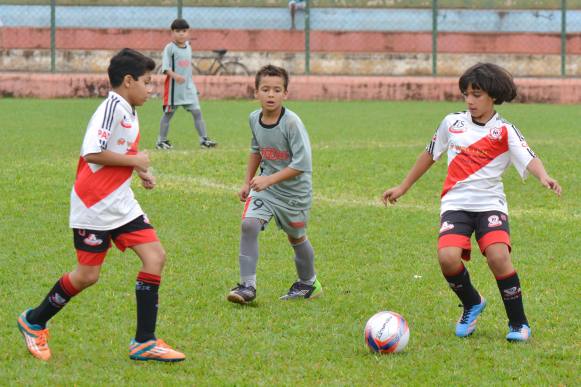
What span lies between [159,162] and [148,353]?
22.2ft

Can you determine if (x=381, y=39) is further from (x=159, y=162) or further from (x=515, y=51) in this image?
(x=159, y=162)

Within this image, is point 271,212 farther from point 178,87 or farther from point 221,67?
point 221,67

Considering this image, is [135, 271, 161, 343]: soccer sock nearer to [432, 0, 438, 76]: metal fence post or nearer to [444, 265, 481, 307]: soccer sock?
[444, 265, 481, 307]: soccer sock

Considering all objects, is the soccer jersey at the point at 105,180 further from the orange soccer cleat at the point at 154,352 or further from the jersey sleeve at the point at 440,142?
the jersey sleeve at the point at 440,142

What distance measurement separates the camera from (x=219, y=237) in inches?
325

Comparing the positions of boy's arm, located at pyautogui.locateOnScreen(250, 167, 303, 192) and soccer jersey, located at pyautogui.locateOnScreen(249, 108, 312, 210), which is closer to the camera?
boy's arm, located at pyautogui.locateOnScreen(250, 167, 303, 192)

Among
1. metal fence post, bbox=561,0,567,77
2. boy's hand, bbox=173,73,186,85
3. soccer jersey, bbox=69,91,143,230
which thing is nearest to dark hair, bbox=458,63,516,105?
soccer jersey, bbox=69,91,143,230

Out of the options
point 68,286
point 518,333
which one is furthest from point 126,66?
point 518,333

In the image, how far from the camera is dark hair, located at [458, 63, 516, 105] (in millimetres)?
5512

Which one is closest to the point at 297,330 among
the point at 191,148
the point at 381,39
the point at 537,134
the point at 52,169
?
the point at 52,169

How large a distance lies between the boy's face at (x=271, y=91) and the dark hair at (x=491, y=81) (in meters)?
1.16

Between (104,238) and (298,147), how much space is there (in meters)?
1.56

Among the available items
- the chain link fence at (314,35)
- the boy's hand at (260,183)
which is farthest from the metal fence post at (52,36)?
the boy's hand at (260,183)

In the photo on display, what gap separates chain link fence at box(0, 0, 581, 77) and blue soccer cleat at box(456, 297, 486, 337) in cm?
1754
